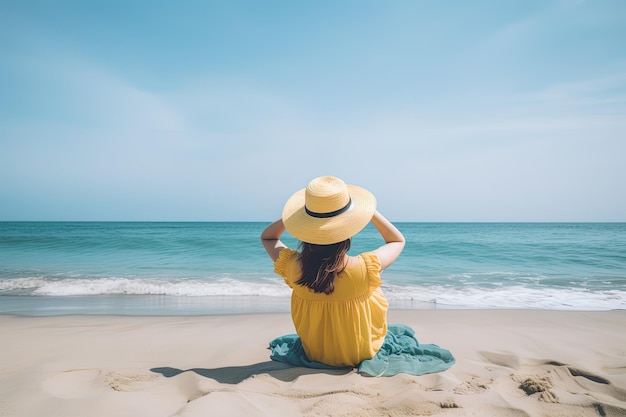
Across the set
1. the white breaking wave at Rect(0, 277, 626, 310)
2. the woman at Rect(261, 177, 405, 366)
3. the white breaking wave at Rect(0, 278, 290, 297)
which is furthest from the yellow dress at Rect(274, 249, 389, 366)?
the white breaking wave at Rect(0, 278, 290, 297)

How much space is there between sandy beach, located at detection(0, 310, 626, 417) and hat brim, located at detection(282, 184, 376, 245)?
104cm

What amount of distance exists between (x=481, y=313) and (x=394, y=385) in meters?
3.70

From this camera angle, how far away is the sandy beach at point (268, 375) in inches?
93.4

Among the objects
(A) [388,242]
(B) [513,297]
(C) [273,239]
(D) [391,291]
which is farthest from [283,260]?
(B) [513,297]

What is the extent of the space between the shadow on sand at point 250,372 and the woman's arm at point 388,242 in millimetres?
956

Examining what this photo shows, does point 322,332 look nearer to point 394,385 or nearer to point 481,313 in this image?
point 394,385

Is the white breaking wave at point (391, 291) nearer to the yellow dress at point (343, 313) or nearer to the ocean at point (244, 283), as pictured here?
the ocean at point (244, 283)

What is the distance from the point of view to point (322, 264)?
2.76 meters

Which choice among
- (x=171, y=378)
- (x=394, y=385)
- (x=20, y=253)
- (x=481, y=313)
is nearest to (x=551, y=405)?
(x=394, y=385)

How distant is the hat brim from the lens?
8.73ft

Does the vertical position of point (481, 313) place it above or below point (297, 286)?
below

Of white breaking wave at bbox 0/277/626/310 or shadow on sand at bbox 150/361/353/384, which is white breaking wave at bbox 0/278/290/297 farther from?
shadow on sand at bbox 150/361/353/384

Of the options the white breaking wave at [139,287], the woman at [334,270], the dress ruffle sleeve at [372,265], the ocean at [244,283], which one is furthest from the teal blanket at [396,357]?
the white breaking wave at [139,287]

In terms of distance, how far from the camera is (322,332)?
3.05 m
